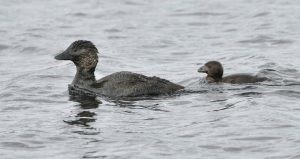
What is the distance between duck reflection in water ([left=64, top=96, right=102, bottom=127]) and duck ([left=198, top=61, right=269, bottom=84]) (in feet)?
7.79

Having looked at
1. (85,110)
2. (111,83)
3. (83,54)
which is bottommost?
(85,110)

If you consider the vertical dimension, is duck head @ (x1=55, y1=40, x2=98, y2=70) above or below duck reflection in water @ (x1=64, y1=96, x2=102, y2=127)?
above

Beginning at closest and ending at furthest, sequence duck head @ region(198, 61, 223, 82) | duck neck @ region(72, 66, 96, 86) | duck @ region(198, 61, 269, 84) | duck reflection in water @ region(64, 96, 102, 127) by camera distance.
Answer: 1. duck reflection in water @ region(64, 96, 102, 127)
2. duck @ region(198, 61, 269, 84)
3. duck neck @ region(72, 66, 96, 86)
4. duck head @ region(198, 61, 223, 82)

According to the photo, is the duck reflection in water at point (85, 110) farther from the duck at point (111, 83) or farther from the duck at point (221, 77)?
the duck at point (221, 77)

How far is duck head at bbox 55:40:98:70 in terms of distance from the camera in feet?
55.3

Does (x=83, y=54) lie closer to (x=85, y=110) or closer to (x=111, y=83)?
(x=111, y=83)

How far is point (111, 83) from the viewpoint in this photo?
1603 centimetres

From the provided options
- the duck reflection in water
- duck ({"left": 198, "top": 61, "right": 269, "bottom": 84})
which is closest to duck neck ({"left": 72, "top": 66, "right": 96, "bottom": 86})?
the duck reflection in water

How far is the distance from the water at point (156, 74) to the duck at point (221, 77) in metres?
0.22

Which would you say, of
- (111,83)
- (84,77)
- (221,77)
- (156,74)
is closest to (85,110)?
(111,83)

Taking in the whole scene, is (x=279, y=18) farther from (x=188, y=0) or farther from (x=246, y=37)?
(x=188, y=0)

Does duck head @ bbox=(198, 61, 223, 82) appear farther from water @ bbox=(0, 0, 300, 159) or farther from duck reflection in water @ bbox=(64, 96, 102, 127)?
duck reflection in water @ bbox=(64, 96, 102, 127)

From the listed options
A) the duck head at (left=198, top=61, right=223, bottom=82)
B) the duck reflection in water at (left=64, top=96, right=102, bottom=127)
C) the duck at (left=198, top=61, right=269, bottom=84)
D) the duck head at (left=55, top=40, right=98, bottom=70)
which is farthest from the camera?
the duck head at (left=198, top=61, right=223, bottom=82)

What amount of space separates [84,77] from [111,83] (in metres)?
0.90
